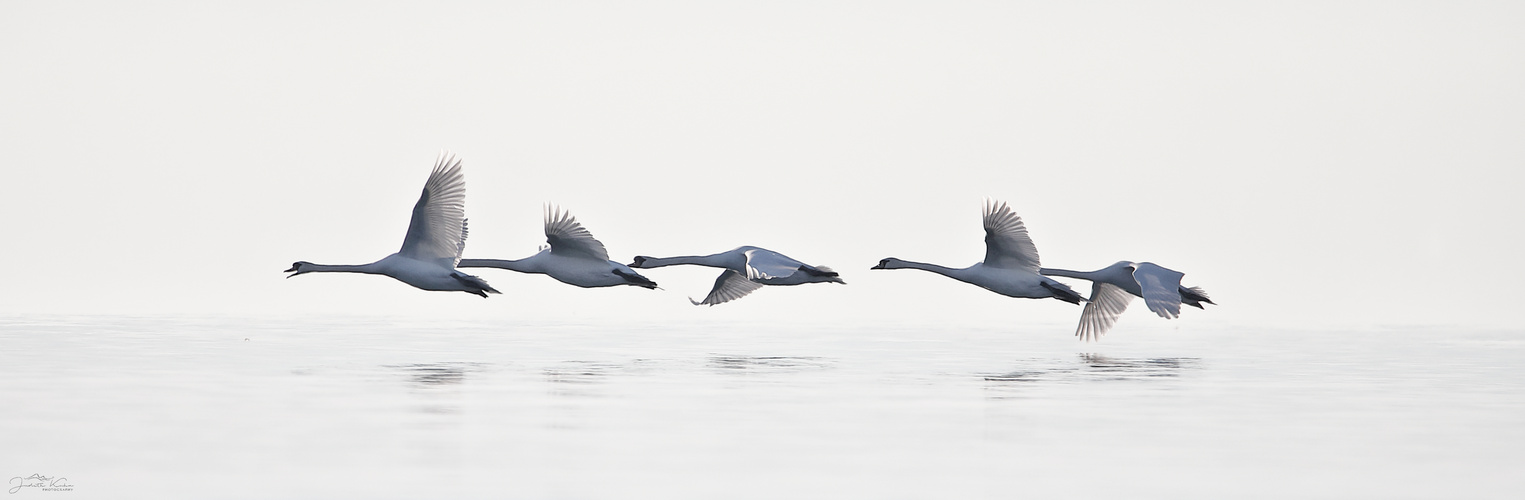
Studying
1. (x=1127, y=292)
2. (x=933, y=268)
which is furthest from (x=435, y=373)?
(x=1127, y=292)

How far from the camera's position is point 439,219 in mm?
28859

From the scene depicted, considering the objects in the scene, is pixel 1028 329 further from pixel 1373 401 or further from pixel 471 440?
pixel 471 440

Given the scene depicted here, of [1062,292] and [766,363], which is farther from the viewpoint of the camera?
[1062,292]

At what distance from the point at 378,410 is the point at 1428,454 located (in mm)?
10786

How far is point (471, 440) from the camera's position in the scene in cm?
1628

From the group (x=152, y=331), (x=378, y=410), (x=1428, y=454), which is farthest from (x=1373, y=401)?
(x=152, y=331)

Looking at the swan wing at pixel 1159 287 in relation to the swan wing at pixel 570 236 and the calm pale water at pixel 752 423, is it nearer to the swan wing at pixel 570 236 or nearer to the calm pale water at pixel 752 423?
the calm pale water at pixel 752 423

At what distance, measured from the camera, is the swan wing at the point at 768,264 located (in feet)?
98.9

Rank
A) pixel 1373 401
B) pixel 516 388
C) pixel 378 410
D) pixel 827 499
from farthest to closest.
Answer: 1. pixel 516 388
2. pixel 1373 401
3. pixel 378 410
4. pixel 827 499

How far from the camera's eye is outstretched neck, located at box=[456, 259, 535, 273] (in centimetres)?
3294

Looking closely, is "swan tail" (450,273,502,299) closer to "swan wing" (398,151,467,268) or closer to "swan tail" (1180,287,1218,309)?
"swan wing" (398,151,467,268)

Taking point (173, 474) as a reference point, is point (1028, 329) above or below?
above

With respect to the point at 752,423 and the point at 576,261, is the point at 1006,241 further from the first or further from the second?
the point at 752,423

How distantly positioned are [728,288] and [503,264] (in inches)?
182
